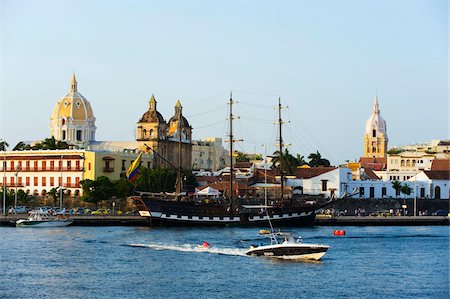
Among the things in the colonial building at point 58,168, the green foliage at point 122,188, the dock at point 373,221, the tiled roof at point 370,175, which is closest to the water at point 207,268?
the dock at point 373,221

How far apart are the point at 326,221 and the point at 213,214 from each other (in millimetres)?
11600

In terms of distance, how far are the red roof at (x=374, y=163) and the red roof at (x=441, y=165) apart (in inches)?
973

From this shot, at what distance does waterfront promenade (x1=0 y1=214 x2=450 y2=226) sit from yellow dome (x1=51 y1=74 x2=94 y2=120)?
140ft

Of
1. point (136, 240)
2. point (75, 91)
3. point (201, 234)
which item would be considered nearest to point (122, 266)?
point (136, 240)

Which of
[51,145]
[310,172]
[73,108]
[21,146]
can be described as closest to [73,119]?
[73,108]

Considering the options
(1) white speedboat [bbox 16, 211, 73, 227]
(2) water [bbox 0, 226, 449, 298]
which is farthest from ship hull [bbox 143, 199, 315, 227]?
(2) water [bbox 0, 226, 449, 298]

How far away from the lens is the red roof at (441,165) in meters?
138

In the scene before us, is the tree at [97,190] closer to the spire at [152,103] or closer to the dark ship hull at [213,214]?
the dark ship hull at [213,214]

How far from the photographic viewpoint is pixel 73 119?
465 feet

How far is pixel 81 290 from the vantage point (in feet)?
161

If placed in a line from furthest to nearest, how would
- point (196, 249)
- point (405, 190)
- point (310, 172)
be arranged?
1. point (310, 172)
2. point (405, 190)
3. point (196, 249)

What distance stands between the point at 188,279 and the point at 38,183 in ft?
226

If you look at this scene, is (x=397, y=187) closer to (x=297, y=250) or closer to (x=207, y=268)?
(x=297, y=250)

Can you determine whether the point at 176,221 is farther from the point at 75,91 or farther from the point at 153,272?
the point at 75,91
